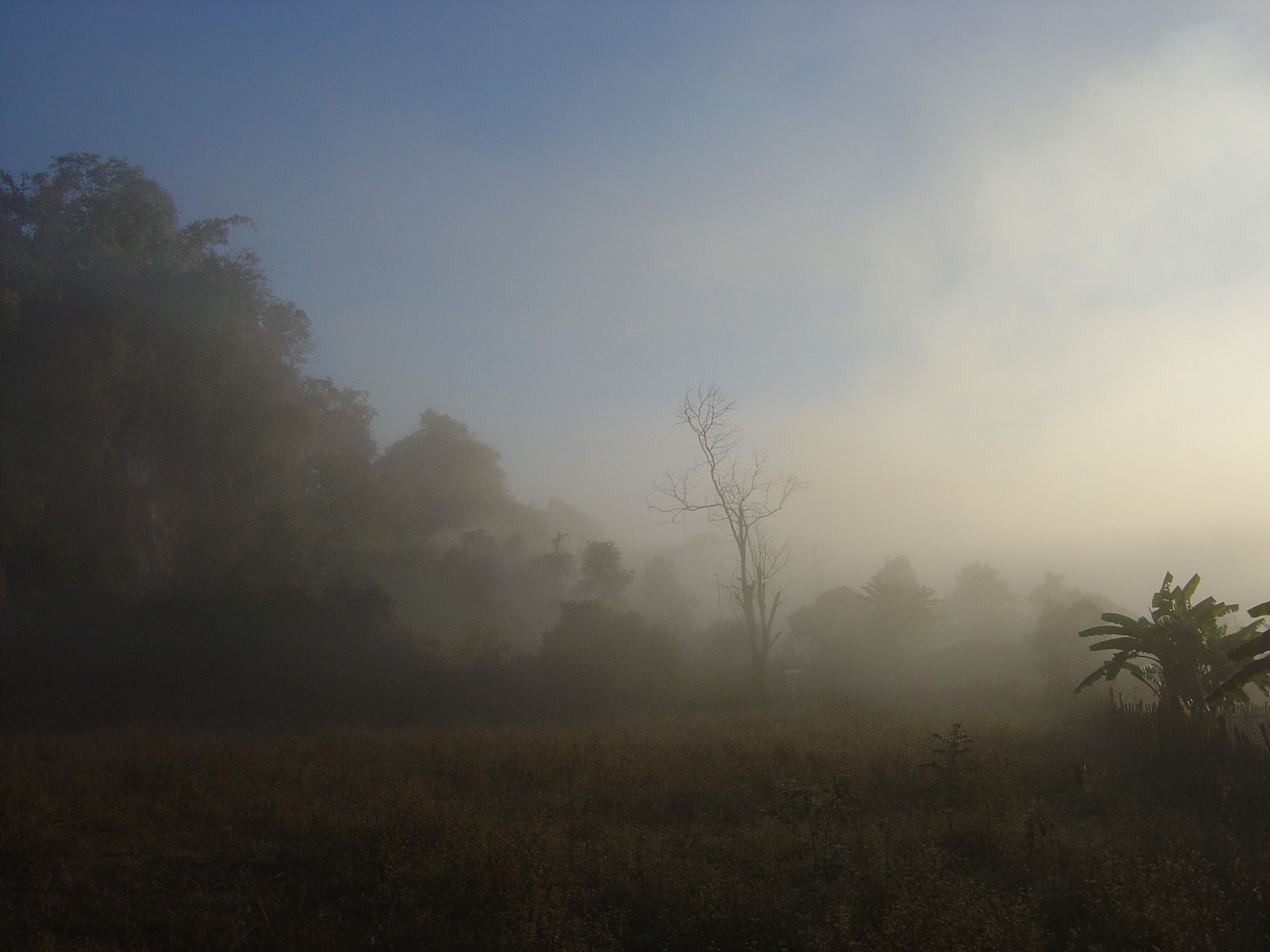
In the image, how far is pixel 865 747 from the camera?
37.2ft

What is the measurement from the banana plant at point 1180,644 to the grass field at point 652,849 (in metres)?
1.21

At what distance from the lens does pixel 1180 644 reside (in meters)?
11.9

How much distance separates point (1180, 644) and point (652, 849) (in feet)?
36.9

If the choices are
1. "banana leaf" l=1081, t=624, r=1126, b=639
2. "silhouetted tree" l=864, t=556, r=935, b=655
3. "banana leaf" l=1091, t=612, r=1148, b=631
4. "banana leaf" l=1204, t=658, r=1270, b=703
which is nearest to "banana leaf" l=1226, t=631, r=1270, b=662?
"banana leaf" l=1204, t=658, r=1270, b=703

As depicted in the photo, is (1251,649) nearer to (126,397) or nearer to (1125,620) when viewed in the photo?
(1125,620)

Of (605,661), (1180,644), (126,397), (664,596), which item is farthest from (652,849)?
(664,596)

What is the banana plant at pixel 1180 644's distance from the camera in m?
11.6

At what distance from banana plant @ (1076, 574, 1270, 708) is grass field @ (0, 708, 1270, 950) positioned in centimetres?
121

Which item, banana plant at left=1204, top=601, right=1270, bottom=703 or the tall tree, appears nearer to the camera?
banana plant at left=1204, top=601, right=1270, bottom=703

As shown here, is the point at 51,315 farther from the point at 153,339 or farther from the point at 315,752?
the point at 315,752

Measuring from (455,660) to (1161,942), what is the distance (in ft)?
71.3

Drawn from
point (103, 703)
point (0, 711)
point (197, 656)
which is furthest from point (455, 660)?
point (0, 711)

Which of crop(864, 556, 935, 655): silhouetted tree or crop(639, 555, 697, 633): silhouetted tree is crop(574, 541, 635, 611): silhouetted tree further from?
crop(864, 556, 935, 655): silhouetted tree

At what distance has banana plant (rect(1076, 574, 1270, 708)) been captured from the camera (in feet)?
38.0
